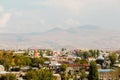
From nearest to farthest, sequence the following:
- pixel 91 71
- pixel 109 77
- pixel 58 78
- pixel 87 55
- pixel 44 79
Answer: pixel 44 79 → pixel 91 71 → pixel 58 78 → pixel 109 77 → pixel 87 55

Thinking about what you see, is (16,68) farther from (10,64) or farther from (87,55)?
(87,55)

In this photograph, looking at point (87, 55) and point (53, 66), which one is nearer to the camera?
point (53, 66)

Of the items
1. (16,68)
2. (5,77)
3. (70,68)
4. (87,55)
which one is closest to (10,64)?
(16,68)

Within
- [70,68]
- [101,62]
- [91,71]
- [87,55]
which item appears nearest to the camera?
[91,71]

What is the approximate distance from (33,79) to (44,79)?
3.45 ft

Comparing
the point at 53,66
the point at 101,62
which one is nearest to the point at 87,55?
the point at 101,62

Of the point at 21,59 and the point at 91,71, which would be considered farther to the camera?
the point at 21,59

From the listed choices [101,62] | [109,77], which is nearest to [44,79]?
[109,77]

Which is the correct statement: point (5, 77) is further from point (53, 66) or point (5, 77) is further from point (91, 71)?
point (53, 66)

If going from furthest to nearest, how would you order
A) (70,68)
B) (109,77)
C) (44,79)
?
(70,68)
(109,77)
(44,79)

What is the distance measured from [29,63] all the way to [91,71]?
Result: 79.0 ft

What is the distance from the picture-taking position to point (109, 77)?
177 feet

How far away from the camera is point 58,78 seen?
46781mm

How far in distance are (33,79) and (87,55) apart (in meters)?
59.9
